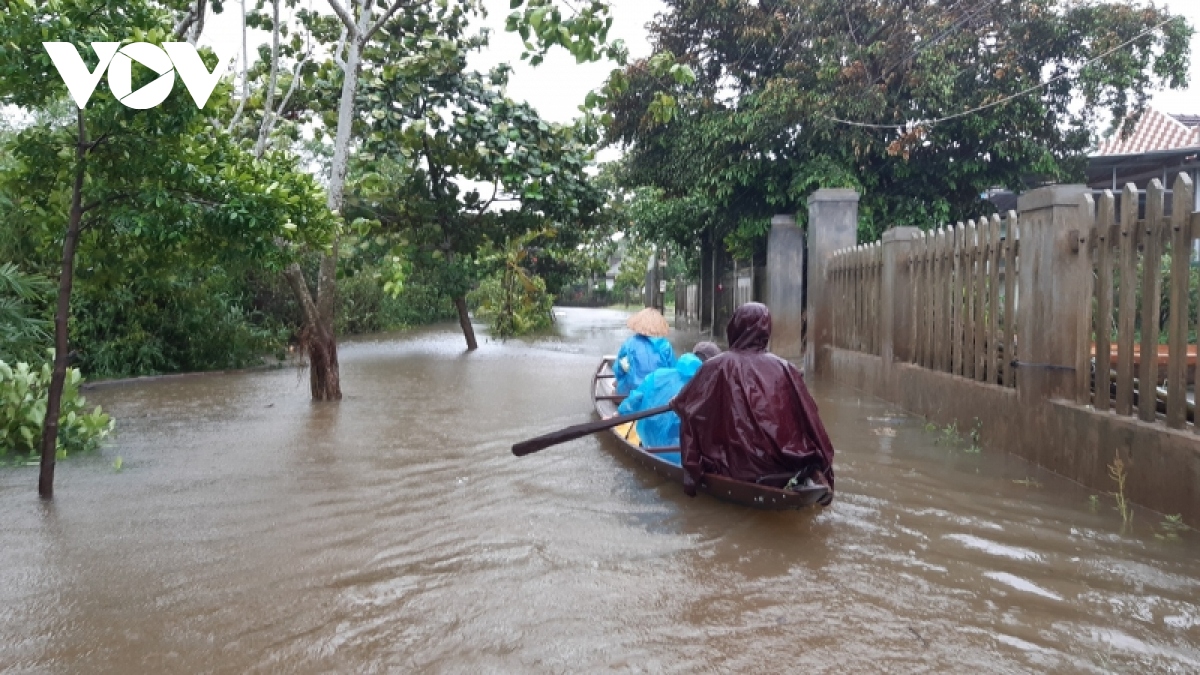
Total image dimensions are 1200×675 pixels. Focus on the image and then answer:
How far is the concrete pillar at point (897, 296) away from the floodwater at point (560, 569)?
1743 mm

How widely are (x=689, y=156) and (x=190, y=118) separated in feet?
39.6

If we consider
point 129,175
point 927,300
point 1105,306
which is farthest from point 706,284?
point 129,175

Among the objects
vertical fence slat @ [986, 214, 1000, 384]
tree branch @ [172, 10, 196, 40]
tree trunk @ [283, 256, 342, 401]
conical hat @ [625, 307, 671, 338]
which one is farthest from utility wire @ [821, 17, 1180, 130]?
tree branch @ [172, 10, 196, 40]

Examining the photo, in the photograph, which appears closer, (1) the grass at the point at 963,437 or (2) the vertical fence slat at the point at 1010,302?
(2) the vertical fence slat at the point at 1010,302

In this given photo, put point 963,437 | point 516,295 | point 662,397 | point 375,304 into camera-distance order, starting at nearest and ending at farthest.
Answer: point 662,397 < point 963,437 < point 516,295 < point 375,304

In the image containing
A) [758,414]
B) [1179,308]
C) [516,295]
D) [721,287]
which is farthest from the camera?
[721,287]

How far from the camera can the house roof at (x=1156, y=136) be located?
18.8 meters

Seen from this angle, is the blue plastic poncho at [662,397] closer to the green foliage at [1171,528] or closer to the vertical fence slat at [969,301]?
the vertical fence slat at [969,301]

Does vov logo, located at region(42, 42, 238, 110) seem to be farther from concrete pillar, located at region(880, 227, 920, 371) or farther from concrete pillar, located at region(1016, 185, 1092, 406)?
concrete pillar, located at region(880, 227, 920, 371)

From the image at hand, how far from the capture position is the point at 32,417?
758 cm

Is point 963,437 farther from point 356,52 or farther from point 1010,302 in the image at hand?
point 356,52

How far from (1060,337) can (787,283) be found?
9742 mm

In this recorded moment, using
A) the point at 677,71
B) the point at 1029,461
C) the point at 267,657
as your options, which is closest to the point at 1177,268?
the point at 1029,461

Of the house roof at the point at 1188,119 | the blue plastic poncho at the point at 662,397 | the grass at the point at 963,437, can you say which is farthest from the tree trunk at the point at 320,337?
the house roof at the point at 1188,119
